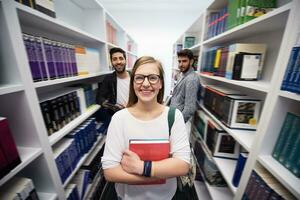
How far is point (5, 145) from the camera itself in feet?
1.98

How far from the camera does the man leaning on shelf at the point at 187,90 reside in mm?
1550

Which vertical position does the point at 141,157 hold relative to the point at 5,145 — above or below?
below

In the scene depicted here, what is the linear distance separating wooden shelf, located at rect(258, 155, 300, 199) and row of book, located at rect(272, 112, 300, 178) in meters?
0.02

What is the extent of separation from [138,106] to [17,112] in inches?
24.9

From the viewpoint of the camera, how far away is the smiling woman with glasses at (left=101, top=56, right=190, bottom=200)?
684 millimetres

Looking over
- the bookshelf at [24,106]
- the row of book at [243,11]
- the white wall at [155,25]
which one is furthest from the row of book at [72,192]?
the white wall at [155,25]

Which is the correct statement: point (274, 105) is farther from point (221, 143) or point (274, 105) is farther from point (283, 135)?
point (221, 143)

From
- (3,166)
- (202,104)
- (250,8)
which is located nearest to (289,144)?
(250,8)

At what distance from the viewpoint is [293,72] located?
0.60m

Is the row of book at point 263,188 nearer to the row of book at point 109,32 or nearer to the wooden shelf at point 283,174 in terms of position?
the wooden shelf at point 283,174

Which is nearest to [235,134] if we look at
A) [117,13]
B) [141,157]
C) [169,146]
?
[169,146]

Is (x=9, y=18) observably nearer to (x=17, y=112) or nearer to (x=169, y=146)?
(x=17, y=112)

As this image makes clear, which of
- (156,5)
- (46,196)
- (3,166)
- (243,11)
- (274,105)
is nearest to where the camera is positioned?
(3,166)

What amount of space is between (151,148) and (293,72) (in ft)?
2.39
